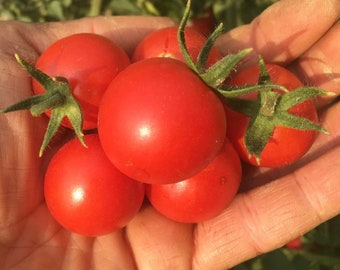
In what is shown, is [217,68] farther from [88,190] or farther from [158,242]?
[158,242]

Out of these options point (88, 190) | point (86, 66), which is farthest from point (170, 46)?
point (88, 190)

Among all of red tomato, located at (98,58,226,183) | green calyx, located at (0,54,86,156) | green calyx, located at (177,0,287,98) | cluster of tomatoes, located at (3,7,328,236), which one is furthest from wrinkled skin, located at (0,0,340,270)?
green calyx, located at (177,0,287,98)

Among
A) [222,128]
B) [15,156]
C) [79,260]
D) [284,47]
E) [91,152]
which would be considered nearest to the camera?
[222,128]

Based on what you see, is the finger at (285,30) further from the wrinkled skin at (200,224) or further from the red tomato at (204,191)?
the red tomato at (204,191)

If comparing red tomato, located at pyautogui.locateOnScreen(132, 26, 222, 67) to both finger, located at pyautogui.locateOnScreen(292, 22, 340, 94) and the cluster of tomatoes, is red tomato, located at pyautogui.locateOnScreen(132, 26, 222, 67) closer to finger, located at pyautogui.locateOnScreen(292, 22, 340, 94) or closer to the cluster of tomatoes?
the cluster of tomatoes

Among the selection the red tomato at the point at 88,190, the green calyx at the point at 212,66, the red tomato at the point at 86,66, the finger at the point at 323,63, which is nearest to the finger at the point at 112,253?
the red tomato at the point at 88,190

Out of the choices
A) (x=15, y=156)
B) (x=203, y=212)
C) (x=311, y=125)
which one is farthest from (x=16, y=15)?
(x=311, y=125)

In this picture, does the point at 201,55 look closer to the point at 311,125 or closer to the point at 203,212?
the point at 311,125
